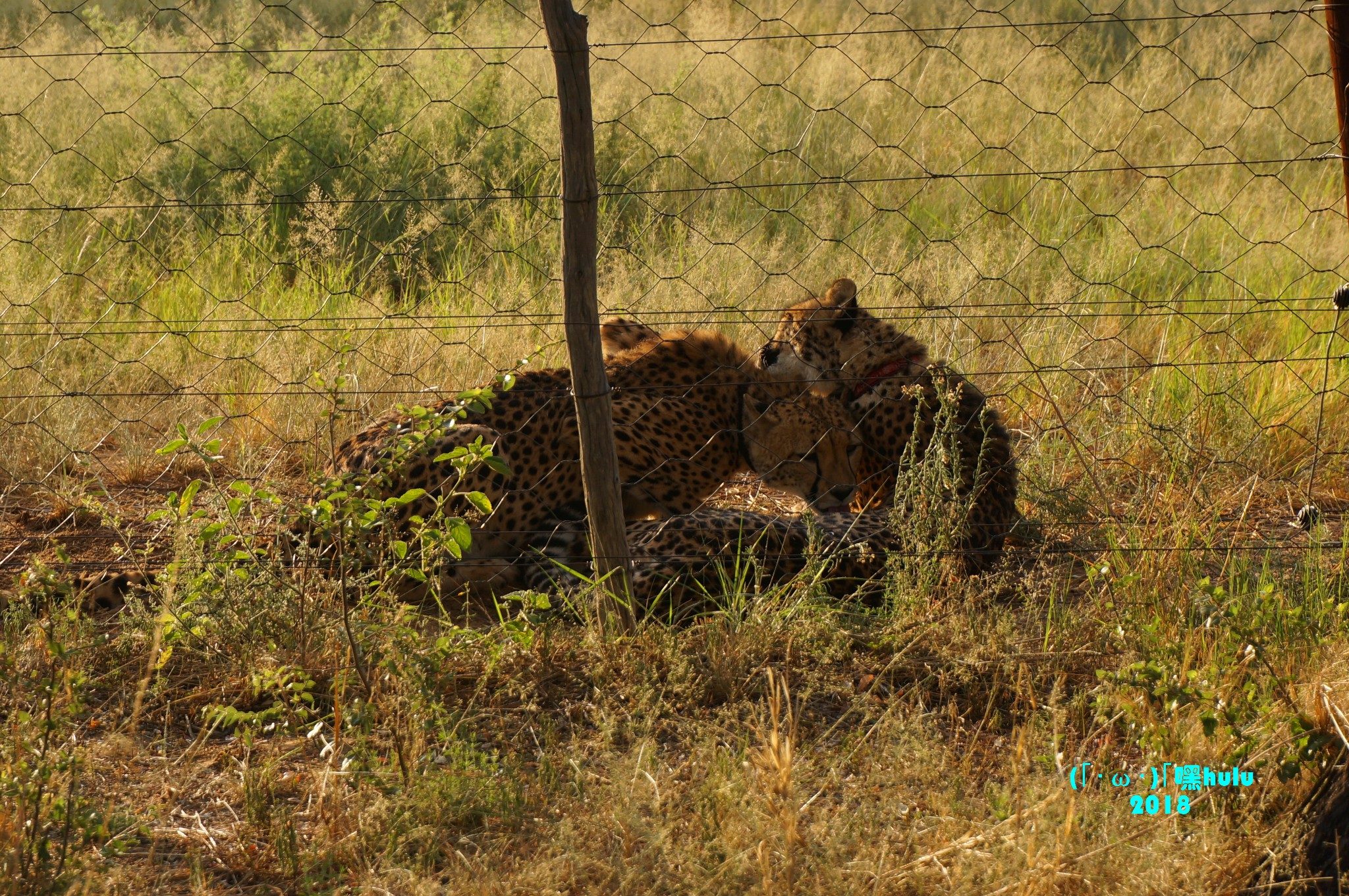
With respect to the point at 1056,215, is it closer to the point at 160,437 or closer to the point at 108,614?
the point at 160,437

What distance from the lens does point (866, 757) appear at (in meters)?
2.45

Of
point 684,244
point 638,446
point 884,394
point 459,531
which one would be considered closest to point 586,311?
point 459,531

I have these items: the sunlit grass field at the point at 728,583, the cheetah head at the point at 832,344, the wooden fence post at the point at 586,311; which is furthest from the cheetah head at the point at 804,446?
the wooden fence post at the point at 586,311

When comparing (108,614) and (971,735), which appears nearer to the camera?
(971,735)

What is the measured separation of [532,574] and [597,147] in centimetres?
400

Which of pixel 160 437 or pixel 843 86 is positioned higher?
pixel 843 86

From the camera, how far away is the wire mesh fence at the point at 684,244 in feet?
13.2

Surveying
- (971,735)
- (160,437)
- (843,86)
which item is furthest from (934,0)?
(971,735)

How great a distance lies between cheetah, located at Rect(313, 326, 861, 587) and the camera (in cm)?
358

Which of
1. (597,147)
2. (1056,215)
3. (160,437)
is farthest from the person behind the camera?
(597,147)

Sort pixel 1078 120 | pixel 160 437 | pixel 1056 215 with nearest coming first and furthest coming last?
pixel 160 437 → pixel 1056 215 → pixel 1078 120

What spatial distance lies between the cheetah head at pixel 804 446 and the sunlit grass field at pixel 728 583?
423 millimetres

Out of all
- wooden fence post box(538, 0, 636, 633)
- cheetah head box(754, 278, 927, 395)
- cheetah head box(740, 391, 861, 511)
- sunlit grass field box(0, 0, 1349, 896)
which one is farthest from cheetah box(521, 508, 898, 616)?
cheetah head box(754, 278, 927, 395)

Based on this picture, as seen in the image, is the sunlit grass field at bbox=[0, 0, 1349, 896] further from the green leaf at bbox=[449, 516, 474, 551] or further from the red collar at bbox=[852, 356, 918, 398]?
the red collar at bbox=[852, 356, 918, 398]
